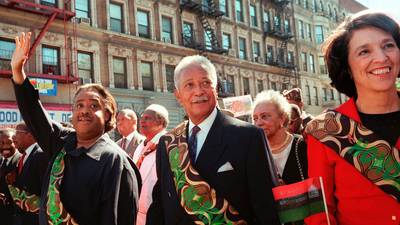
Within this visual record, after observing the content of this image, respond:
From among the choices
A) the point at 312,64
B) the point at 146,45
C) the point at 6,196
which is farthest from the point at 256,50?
the point at 6,196

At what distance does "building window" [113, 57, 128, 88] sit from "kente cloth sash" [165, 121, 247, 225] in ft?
59.0

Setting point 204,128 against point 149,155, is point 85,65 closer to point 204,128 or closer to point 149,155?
point 149,155

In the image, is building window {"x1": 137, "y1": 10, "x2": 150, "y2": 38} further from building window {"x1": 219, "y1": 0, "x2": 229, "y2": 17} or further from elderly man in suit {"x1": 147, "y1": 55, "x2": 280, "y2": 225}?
elderly man in suit {"x1": 147, "y1": 55, "x2": 280, "y2": 225}

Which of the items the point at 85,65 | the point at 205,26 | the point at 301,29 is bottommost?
the point at 85,65

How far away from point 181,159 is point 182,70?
0.61 meters

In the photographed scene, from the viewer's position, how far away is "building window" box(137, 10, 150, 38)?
70.5 ft

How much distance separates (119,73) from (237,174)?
1849cm

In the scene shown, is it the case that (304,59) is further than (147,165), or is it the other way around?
(304,59)

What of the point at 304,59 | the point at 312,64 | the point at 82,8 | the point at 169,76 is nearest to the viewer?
the point at 82,8

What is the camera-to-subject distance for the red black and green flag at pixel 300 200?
1880 millimetres

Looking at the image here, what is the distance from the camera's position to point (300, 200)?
1.88 m

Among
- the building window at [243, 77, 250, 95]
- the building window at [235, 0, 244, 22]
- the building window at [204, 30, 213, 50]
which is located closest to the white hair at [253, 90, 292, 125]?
the building window at [204, 30, 213, 50]

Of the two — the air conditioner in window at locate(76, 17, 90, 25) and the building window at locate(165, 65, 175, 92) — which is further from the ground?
the air conditioner in window at locate(76, 17, 90, 25)

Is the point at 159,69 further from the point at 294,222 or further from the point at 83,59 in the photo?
the point at 294,222
